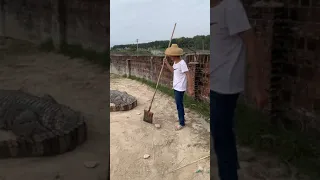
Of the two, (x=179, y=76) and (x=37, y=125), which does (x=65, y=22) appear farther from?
(x=179, y=76)

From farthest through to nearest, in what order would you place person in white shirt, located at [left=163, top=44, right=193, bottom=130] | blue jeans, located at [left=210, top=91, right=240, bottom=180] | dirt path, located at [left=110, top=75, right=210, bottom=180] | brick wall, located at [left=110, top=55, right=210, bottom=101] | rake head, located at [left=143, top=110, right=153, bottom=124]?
brick wall, located at [left=110, top=55, right=210, bottom=101]
rake head, located at [left=143, top=110, right=153, bottom=124]
person in white shirt, located at [left=163, top=44, right=193, bottom=130]
dirt path, located at [left=110, top=75, right=210, bottom=180]
blue jeans, located at [left=210, top=91, right=240, bottom=180]

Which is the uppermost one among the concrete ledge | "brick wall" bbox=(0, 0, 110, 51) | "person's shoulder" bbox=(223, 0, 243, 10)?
"person's shoulder" bbox=(223, 0, 243, 10)

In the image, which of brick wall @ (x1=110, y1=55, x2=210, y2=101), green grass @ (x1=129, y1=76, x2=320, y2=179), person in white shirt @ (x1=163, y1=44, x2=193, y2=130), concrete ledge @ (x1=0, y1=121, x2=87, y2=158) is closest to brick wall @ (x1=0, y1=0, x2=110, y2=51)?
concrete ledge @ (x1=0, y1=121, x2=87, y2=158)

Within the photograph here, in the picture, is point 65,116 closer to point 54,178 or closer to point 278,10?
point 54,178

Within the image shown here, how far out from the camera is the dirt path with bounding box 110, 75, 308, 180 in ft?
6.78

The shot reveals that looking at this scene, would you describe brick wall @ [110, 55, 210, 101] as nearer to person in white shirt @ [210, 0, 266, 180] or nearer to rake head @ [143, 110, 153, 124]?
rake head @ [143, 110, 153, 124]

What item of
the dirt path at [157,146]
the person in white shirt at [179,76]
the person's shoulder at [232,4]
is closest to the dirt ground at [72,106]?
the person's shoulder at [232,4]

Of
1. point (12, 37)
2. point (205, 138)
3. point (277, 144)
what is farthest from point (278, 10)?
point (205, 138)

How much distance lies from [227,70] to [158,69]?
691 cm

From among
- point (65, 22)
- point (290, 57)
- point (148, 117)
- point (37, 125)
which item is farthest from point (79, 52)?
point (148, 117)

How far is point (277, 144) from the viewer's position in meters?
2.04

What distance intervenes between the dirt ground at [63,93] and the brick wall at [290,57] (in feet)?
2.80

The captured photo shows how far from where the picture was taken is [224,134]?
6.77 feet

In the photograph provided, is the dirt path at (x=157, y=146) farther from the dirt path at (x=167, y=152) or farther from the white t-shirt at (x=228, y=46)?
the white t-shirt at (x=228, y=46)
